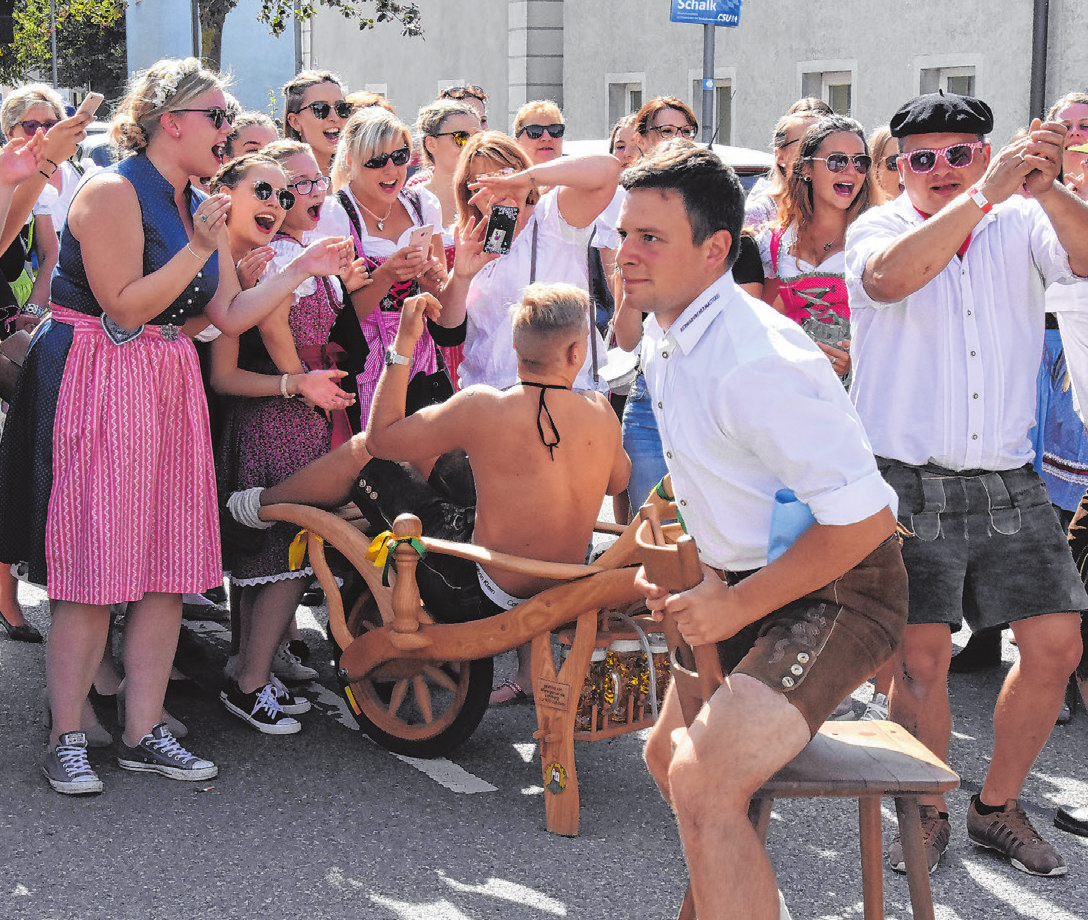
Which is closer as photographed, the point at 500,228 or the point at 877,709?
the point at 877,709

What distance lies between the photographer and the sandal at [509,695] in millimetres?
5594

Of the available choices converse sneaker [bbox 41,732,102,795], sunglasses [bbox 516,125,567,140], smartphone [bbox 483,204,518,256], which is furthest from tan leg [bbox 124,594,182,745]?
sunglasses [bbox 516,125,567,140]

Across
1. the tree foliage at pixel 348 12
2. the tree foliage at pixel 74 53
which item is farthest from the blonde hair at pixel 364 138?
the tree foliage at pixel 74 53

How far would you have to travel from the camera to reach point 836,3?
19344mm

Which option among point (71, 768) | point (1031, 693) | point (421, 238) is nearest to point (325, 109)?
point (421, 238)

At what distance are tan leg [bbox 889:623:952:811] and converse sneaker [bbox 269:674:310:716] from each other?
221 cm

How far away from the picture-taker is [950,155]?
13.7ft

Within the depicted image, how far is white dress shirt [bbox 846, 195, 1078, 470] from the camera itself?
13.5 ft

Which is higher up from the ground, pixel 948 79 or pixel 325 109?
pixel 948 79

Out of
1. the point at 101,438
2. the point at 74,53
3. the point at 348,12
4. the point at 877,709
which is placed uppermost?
the point at 74,53

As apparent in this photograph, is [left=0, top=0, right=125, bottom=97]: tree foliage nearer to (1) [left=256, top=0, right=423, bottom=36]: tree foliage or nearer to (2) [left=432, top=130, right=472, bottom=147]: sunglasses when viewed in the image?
(1) [left=256, top=0, right=423, bottom=36]: tree foliage

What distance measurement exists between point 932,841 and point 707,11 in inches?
359

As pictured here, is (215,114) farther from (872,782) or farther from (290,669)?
(872,782)

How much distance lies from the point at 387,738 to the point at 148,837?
3.10ft
